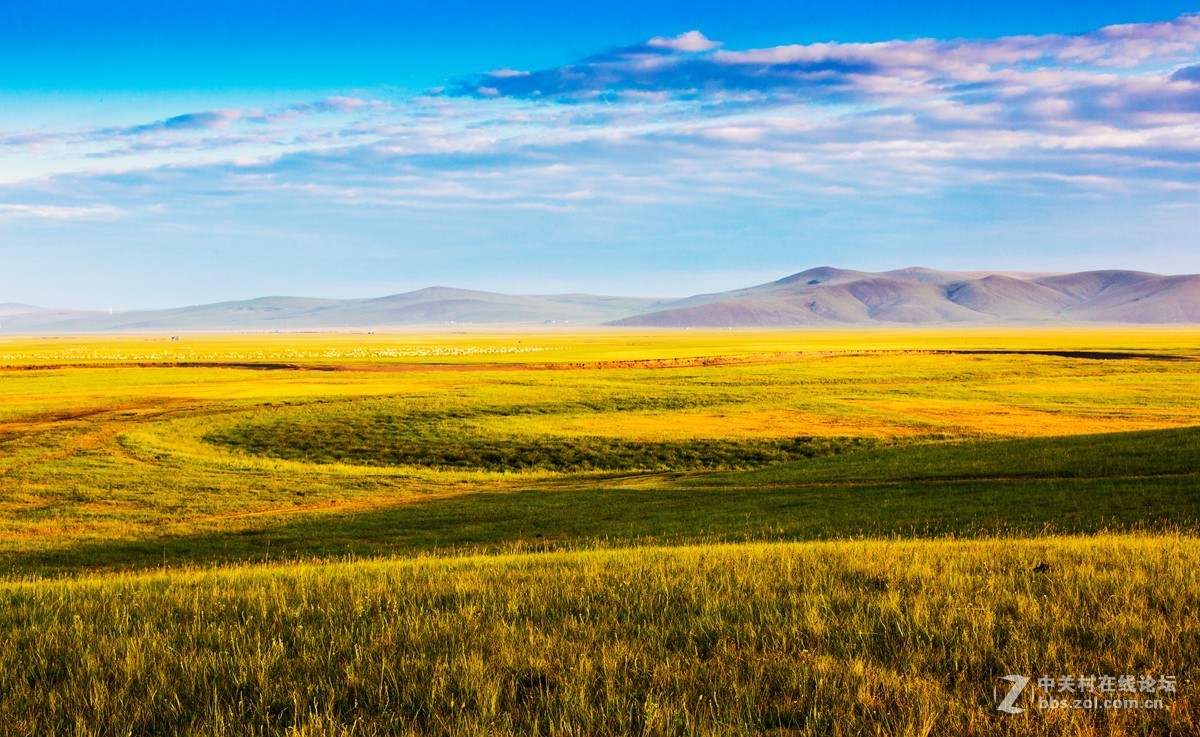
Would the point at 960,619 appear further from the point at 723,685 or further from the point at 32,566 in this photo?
the point at 32,566

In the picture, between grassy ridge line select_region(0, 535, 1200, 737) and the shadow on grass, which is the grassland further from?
the shadow on grass

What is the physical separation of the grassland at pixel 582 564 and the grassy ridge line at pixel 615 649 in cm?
4

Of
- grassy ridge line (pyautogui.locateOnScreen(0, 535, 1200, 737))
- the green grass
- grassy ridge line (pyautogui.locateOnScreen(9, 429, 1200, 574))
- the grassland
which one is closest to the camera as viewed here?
grassy ridge line (pyautogui.locateOnScreen(0, 535, 1200, 737))

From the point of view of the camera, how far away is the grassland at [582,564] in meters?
6.42

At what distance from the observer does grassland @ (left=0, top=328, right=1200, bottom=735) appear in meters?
6.42

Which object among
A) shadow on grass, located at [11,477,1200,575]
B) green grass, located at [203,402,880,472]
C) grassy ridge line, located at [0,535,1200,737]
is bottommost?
green grass, located at [203,402,880,472]

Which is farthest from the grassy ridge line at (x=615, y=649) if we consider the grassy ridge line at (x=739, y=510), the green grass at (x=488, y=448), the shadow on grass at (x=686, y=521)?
the green grass at (x=488, y=448)

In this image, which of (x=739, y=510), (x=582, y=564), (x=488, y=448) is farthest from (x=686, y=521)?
(x=488, y=448)

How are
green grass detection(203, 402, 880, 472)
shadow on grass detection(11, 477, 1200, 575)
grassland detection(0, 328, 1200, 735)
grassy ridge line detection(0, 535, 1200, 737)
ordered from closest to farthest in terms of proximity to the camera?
grassy ridge line detection(0, 535, 1200, 737) < grassland detection(0, 328, 1200, 735) < shadow on grass detection(11, 477, 1200, 575) < green grass detection(203, 402, 880, 472)

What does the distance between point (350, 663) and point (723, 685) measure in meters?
3.03

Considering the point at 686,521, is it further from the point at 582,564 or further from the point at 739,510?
the point at 582,564

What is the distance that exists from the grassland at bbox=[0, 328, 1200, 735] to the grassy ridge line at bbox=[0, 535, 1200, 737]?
0.13ft

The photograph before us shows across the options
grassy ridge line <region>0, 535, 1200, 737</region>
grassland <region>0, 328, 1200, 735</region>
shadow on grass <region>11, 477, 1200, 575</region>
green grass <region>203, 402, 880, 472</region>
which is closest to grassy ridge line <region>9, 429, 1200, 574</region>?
shadow on grass <region>11, 477, 1200, 575</region>

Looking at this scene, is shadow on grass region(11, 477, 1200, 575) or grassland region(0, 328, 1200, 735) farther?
shadow on grass region(11, 477, 1200, 575)
